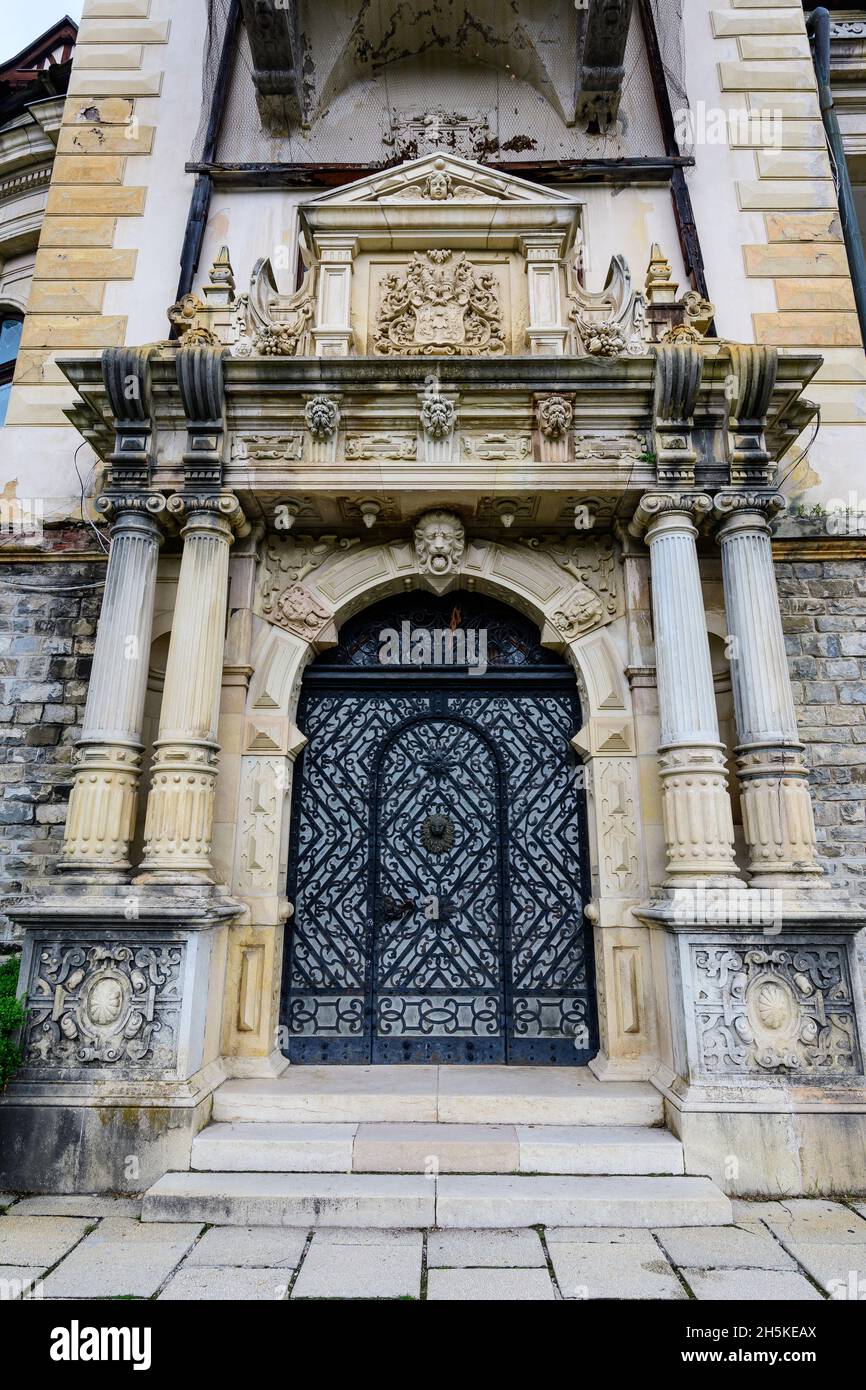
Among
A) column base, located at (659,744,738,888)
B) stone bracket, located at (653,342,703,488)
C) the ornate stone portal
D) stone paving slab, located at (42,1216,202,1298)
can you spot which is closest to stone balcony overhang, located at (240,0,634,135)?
the ornate stone portal

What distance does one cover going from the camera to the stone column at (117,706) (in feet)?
15.3

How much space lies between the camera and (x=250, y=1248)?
11.3ft

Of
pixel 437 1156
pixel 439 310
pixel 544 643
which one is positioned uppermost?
pixel 439 310

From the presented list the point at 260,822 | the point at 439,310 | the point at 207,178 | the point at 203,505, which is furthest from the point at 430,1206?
the point at 207,178

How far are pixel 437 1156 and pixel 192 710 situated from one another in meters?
2.92

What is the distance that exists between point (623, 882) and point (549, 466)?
2853mm

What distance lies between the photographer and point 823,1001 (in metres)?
4.33

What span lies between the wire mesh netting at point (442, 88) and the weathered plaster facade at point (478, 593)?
1.57 metres

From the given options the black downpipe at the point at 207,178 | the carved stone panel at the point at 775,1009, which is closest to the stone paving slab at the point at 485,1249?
the carved stone panel at the point at 775,1009

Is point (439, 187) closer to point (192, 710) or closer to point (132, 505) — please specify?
point (132, 505)

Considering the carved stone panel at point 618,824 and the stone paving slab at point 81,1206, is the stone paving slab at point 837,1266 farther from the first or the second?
the stone paving slab at point 81,1206

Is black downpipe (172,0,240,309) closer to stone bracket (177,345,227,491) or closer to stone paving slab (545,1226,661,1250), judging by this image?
stone bracket (177,345,227,491)

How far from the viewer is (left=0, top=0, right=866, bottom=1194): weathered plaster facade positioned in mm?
4297
